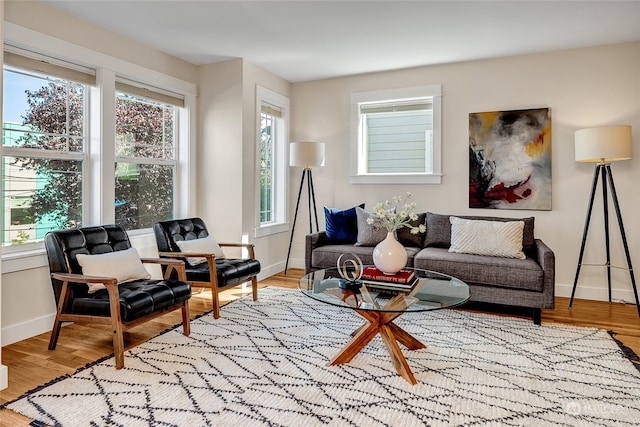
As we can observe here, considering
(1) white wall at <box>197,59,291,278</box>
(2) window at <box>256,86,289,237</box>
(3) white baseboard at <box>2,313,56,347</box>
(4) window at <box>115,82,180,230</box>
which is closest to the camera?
(3) white baseboard at <box>2,313,56,347</box>

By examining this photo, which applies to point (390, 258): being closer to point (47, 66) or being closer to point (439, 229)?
point (439, 229)

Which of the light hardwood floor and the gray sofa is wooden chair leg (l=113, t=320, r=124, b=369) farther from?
the gray sofa

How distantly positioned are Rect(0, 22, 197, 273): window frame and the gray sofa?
5.85 feet

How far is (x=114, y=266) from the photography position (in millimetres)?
2854

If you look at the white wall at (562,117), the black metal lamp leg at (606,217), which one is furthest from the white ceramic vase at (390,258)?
the black metal lamp leg at (606,217)

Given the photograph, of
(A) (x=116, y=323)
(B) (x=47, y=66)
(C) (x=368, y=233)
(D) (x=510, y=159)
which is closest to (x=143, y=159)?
(B) (x=47, y=66)

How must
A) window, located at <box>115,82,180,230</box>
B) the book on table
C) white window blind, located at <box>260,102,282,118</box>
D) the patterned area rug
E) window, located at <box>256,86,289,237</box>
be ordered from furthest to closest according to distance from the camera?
window, located at <box>256,86,289,237</box> → white window blind, located at <box>260,102,282,118</box> → window, located at <box>115,82,180,230</box> → the book on table → the patterned area rug

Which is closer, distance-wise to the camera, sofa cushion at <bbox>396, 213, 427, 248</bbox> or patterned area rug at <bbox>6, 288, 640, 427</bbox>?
patterned area rug at <bbox>6, 288, 640, 427</bbox>

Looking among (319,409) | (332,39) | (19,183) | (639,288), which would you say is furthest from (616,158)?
(19,183)

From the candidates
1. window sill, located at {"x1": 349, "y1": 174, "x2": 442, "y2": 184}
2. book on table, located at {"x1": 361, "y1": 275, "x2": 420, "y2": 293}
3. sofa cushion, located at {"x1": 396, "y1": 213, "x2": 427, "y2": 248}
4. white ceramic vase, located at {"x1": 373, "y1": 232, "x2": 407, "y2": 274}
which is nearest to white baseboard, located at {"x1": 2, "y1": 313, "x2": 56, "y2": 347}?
book on table, located at {"x1": 361, "y1": 275, "x2": 420, "y2": 293}

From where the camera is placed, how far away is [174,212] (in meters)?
4.59

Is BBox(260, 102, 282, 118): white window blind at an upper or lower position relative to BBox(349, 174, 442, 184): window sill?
upper

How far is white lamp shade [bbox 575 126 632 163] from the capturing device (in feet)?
11.6

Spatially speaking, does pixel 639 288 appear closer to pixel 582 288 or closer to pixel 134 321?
pixel 582 288
